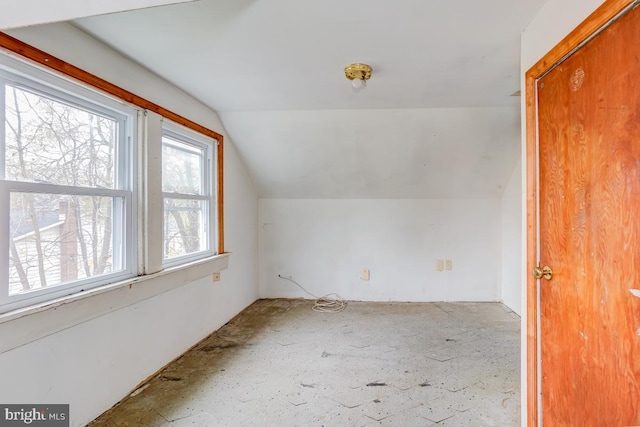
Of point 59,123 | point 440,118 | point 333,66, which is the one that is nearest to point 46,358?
point 59,123

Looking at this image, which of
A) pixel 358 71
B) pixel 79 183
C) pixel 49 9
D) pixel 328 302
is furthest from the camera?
pixel 328 302

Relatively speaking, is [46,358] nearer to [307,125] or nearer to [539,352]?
[539,352]

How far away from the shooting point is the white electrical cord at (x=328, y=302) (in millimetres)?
3410

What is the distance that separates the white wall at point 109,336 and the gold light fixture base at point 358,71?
4.33ft

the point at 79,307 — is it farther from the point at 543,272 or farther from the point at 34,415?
the point at 543,272

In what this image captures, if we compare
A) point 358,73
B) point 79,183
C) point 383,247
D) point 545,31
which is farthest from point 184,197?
point 545,31

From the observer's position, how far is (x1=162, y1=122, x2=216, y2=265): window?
2.28 m

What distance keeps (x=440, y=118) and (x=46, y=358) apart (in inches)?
124

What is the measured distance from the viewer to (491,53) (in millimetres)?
1749

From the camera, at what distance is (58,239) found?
4.95ft

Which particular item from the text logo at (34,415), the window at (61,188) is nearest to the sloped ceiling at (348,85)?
the window at (61,188)

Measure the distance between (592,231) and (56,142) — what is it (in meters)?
2.36

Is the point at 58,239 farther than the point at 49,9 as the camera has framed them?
Yes

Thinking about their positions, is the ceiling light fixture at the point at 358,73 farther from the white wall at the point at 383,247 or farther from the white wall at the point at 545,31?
the white wall at the point at 383,247
